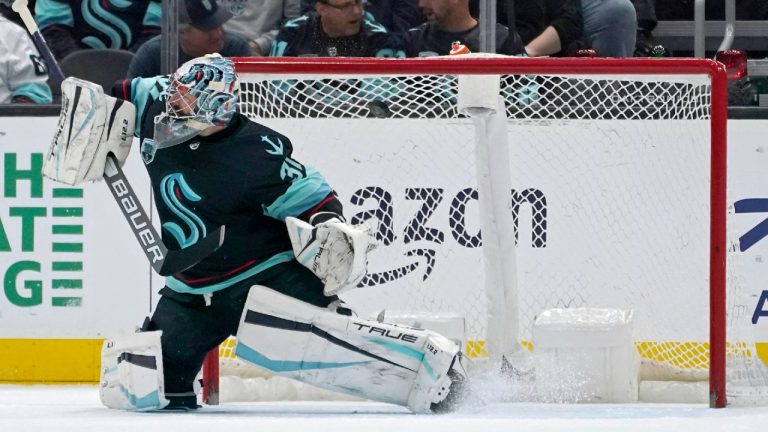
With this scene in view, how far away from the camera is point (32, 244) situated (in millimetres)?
4820

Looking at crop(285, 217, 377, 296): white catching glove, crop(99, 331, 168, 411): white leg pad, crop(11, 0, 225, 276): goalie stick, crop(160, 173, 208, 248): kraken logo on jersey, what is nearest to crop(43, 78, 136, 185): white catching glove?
crop(11, 0, 225, 276): goalie stick

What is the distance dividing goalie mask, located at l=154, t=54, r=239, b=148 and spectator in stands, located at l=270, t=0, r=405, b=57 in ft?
3.84

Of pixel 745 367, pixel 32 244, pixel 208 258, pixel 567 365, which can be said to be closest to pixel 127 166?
pixel 32 244

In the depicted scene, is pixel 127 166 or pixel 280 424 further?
pixel 127 166

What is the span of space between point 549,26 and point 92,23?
160 cm

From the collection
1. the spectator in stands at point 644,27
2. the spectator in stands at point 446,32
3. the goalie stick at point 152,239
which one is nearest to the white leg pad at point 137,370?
the goalie stick at point 152,239

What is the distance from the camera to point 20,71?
496 cm

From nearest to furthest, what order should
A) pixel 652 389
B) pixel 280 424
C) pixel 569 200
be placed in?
pixel 280 424 → pixel 652 389 → pixel 569 200

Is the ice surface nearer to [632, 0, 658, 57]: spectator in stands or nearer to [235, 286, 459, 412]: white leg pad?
[235, 286, 459, 412]: white leg pad

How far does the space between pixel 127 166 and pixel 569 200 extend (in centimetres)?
150

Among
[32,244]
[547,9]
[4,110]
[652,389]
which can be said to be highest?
[547,9]

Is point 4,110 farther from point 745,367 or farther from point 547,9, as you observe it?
point 745,367

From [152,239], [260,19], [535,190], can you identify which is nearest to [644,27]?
[535,190]

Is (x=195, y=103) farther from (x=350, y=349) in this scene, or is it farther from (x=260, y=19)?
(x=260, y=19)
